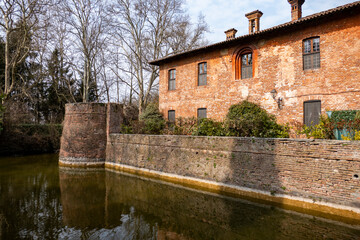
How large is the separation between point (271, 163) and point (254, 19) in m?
11.0

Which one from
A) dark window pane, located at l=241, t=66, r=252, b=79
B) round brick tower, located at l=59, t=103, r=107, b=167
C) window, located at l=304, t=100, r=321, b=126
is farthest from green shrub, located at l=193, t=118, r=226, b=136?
round brick tower, located at l=59, t=103, r=107, b=167

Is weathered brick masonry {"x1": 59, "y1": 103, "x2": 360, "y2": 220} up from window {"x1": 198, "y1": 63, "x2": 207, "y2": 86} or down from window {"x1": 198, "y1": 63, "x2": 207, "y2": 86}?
down

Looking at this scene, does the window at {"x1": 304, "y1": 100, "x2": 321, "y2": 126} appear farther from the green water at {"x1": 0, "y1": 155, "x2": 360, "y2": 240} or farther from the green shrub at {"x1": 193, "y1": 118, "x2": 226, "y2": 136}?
the green water at {"x1": 0, "y1": 155, "x2": 360, "y2": 240}

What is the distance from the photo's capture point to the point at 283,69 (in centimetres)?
1216

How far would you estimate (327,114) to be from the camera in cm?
1031

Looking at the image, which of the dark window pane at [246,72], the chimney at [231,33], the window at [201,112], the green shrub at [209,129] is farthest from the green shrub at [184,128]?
the chimney at [231,33]

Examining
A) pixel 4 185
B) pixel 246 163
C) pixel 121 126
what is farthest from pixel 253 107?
pixel 4 185

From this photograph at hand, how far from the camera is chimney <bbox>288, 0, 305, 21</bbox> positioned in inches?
521

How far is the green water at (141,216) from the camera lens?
5422 millimetres

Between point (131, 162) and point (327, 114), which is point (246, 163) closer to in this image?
point (327, 114)

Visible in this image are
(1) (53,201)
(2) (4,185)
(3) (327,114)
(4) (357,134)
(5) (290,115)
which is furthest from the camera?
(5) (290,115)

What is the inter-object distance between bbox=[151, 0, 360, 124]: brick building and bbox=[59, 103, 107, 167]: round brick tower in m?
5.25

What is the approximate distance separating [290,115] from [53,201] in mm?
10423

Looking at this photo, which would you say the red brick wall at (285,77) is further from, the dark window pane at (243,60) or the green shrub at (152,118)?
the green shrub at (152,118)
